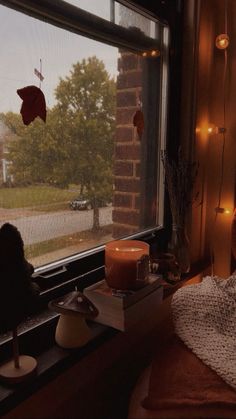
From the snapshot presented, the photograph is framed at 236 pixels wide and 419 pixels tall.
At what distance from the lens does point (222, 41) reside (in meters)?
1.44

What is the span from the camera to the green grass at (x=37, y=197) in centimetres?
89

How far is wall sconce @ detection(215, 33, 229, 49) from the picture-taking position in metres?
1.43

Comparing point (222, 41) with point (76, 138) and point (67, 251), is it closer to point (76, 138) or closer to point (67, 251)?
point (76, 138)

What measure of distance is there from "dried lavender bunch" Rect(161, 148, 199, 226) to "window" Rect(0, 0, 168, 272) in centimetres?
12

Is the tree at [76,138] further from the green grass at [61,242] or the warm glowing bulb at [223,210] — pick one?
the warm glowing bulb at [223,210]

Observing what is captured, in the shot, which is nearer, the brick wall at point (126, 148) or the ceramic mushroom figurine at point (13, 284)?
the ceramic mushroom figurine at point (13, 284)

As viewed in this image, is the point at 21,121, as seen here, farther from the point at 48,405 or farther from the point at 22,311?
the point at 48,405

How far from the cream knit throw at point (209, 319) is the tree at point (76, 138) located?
0.39 meters

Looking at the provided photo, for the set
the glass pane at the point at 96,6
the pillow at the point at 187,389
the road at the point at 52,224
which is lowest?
the pillow at the point at 187,389

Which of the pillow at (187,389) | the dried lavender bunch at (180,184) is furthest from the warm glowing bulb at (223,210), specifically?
the pillow at (187,389)

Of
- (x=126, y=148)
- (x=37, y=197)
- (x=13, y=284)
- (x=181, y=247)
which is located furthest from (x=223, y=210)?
(x=13, y=284)

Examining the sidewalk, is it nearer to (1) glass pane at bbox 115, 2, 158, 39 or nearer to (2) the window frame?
(2) the window frame

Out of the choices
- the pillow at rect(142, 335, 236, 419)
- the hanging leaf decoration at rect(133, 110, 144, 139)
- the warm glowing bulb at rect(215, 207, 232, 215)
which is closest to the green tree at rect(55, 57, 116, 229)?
the hanging leaf decoration at rect(133, 110, 144, 139)

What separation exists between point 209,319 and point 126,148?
0.64m
